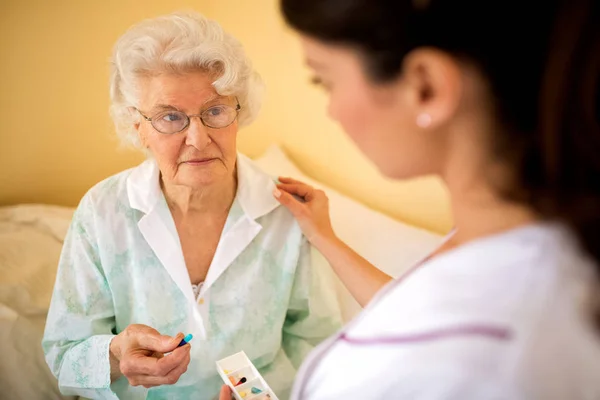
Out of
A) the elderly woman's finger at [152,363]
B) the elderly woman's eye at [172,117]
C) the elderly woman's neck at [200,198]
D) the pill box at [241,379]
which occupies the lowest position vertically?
the pill box at [241,379]

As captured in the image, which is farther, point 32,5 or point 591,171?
point 32,5

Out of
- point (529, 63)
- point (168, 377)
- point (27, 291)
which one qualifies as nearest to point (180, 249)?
point (168, 377)

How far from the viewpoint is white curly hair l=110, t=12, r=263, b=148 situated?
42.7 inches

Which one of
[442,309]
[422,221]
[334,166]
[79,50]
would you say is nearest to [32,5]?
[79,50]

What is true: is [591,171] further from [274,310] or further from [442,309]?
[274,310]

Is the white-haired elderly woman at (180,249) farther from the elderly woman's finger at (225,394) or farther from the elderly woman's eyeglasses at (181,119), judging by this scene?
the elderly woman's finger at (225,394)

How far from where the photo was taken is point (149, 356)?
1.06 meters

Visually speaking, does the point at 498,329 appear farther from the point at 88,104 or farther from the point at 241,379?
the point at 88,104

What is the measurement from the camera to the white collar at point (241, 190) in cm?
121

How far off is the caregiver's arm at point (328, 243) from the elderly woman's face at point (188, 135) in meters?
0.20

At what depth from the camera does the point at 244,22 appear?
2.02 m

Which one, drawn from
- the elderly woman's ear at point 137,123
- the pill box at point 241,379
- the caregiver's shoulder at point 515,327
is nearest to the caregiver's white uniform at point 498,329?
the caregiver's shoulder at point 515,327

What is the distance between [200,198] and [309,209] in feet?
0.94

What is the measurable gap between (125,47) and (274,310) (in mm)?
750
